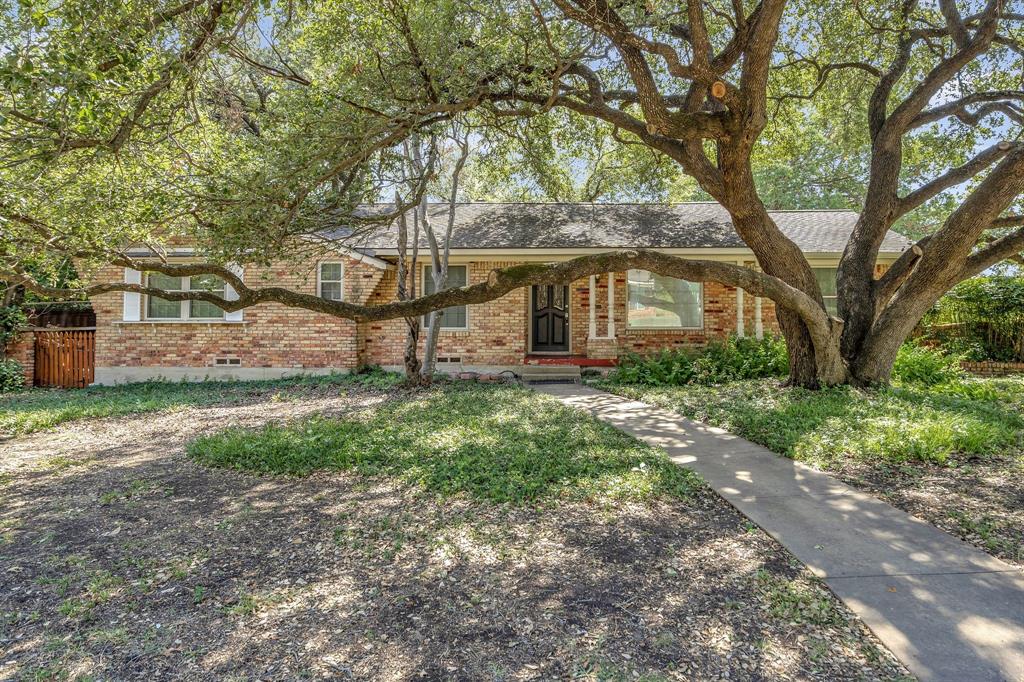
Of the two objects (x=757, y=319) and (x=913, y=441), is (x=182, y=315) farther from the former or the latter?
(x=913, y=441)

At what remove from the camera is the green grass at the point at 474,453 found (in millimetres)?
4430

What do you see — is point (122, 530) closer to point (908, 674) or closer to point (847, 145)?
point (908, 674)

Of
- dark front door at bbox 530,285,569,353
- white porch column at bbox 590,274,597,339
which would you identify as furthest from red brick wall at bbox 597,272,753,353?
dark front door at bbox 530,285,569,353

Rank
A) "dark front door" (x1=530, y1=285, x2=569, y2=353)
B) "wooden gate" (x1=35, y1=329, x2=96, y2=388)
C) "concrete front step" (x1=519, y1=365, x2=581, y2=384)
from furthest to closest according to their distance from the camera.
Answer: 1. "dark front door" (x1=530, y1=285, x2=569, y2=353)
2. "wooden gate" (x1=35, y1=329, x2=96, y2=388)
3. "concrete front step" (x1=519, y1=365, x2=581, y2=384)

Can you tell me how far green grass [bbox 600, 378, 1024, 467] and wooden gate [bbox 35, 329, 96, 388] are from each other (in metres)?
12.8

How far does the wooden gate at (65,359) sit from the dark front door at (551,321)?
10.7 m

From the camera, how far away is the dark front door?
13594mm

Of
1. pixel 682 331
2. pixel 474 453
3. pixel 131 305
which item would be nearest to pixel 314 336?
pixel 131 305

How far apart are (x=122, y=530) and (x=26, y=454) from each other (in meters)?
3.80

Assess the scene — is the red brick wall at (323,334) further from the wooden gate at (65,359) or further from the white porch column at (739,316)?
the wooden gate at (65,359)

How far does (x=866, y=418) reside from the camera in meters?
6.17

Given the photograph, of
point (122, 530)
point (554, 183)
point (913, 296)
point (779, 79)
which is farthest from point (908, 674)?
point (779, 79)

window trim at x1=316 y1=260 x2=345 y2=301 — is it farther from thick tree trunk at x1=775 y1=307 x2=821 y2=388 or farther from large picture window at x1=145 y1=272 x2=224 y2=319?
thick tree trunk at x1=775 y1=307 x2=821 y2=388

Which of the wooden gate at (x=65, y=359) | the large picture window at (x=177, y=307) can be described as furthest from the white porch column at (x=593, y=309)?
the wooden gate at (x=65, y=359)
